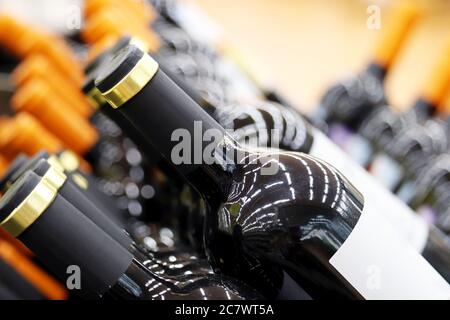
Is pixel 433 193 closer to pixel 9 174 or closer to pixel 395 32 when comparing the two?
pixel 395 32

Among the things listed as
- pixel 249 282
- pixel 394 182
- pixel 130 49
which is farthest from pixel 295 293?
pixel 394 182

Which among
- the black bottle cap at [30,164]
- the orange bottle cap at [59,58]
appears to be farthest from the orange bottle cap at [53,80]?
the black bottle cap at [30,164]

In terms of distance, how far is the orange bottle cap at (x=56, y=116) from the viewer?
527mm

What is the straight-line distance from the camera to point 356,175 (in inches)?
15.5

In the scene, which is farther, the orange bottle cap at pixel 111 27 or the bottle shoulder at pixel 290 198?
the orange bottle cap at pixel 111 27

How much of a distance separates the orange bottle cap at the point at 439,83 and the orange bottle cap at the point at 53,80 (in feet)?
1.24

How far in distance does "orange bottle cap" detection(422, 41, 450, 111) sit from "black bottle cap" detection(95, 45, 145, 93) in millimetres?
468

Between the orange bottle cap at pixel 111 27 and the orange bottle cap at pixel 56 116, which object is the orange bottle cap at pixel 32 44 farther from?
the orange bottle cap at pixel 56 116

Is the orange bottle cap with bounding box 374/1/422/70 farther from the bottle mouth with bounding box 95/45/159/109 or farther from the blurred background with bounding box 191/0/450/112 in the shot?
the bottle mouth with bounding box 95/45/159/109

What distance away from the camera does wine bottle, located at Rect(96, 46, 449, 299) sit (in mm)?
303

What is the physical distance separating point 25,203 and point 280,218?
12 cm
